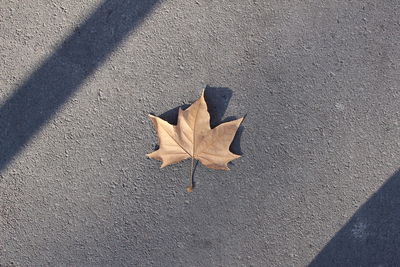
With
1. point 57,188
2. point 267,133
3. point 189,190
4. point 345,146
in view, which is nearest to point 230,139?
point 267,133

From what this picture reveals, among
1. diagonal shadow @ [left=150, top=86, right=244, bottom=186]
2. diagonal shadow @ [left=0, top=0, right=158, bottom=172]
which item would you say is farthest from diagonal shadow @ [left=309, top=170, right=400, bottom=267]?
diagonal shadow @ [left=0, top=0, right=158, bottom=172]

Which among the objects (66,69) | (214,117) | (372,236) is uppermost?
(66,69)

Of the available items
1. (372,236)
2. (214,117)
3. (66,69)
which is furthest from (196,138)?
(372,236)

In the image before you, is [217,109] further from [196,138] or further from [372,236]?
[372,236]

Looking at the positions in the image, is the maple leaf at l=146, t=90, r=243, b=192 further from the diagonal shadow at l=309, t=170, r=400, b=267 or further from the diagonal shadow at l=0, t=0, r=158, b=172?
the diagonal shadow at l=309, t=170, r=400, b=267

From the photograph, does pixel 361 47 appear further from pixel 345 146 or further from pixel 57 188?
pixel 57 188

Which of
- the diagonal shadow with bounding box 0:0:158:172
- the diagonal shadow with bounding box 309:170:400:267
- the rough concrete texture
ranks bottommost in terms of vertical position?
the diagonal shadow with bounding box 309:170:400:267
